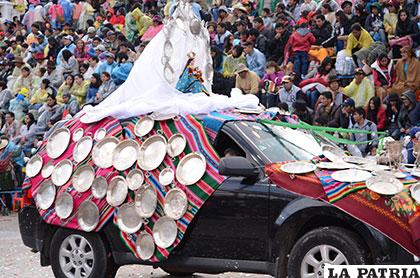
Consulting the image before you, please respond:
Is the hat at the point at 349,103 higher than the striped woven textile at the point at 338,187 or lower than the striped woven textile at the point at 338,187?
lower

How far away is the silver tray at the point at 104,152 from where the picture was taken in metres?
10.2

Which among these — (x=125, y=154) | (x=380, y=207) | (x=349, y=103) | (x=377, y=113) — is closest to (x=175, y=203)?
(x=125, y=154)

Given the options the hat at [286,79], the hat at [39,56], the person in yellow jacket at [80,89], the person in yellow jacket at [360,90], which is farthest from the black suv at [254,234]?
the hat at [39,56]

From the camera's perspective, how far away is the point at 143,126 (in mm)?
10102

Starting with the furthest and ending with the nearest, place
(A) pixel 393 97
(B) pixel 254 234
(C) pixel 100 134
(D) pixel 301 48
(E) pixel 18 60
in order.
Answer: (E) pixel 18 60
(D) pixel 301 48
(A) pixel 393 97
(C) pixel 100 134
(B) pixel 254 234

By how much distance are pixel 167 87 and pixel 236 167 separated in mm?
2295

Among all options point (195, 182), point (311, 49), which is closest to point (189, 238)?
point (195, 182)

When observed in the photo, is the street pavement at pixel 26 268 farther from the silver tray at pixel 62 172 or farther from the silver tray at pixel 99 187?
the silver tray at pixel 99 187

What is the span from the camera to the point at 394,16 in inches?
728

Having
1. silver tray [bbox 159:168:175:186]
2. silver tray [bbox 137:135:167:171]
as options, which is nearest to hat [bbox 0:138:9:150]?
silver tray [bbox 137:135:167:171]

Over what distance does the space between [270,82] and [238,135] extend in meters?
8.53

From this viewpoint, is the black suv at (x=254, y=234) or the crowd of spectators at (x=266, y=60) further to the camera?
the crowd of spectators at (x=266, y=60)

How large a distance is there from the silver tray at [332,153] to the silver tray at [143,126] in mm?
1730

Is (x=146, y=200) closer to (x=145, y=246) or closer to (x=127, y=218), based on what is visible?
(x=127, y=218)
